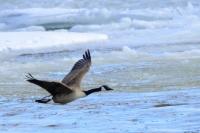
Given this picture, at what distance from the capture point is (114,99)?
32.3 ft

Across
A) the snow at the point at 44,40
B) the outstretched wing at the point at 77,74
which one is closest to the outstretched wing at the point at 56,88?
the outstretched wing at the point at 77,74

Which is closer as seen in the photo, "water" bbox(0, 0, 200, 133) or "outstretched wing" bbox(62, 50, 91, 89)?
"water" bbox(0, 0, 200, 133)

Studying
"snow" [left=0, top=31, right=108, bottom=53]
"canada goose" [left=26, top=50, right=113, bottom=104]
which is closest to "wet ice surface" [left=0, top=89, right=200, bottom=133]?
"canada goose" [left=26, top=50, right=113, bottom=104]

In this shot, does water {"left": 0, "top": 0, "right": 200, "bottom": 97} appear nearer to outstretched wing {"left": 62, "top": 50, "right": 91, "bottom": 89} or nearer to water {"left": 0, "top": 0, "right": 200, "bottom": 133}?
water {"left": 0, "top": 0, "right": 200, "bottom": 133}

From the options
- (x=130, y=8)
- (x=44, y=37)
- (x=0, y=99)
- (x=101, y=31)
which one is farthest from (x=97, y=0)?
(x=0, y=99)

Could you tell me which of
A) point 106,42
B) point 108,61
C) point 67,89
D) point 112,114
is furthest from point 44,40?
point 67,89

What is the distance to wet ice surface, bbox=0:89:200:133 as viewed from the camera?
299 inches

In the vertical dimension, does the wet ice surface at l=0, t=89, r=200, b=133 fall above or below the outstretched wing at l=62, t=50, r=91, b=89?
below

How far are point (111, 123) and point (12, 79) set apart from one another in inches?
173

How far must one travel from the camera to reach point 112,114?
8.59 meters

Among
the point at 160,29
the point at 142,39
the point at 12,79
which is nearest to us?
the point at 12,79

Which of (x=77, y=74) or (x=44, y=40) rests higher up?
(x=44, y=40)

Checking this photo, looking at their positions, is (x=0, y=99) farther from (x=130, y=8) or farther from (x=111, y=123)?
(x=130, y=8)

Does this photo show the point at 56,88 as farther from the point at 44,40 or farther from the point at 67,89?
the point at 44,40
